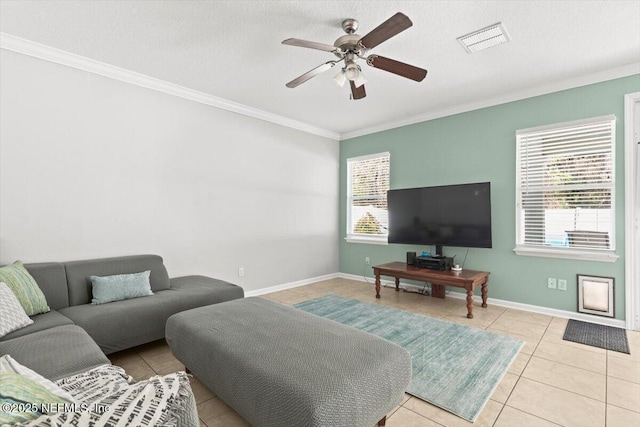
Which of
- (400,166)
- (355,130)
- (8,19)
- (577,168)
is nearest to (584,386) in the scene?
(577,168)

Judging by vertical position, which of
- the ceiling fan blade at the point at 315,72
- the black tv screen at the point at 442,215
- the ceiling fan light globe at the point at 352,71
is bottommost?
the black tv screen at the point at 442,215

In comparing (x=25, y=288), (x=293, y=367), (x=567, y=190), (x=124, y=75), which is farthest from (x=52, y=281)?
(x=567, y=190)

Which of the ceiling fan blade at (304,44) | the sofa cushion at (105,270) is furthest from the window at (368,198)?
the sofa cushion at (105,270)

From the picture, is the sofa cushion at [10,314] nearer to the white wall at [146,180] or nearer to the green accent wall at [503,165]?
the white wall at [146,180]

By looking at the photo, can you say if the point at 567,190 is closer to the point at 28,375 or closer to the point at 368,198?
the point at 368,198

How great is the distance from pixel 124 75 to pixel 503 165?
4451 millimetres

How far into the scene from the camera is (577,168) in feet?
11.1

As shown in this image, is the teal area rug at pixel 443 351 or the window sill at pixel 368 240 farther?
the window sill at pixel 368 240

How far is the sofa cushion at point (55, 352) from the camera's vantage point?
1.47 metres

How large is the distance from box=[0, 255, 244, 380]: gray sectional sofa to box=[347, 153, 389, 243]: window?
2772 mm

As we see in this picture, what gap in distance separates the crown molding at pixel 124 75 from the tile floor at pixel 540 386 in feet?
8.83

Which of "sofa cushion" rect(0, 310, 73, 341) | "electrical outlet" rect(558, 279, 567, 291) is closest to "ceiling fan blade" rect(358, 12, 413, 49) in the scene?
"sofa cushion" rect(0, 310, 73, 341)

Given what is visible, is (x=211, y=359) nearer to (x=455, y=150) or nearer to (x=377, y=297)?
(x=377, y=297)

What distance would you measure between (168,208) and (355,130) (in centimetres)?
334
